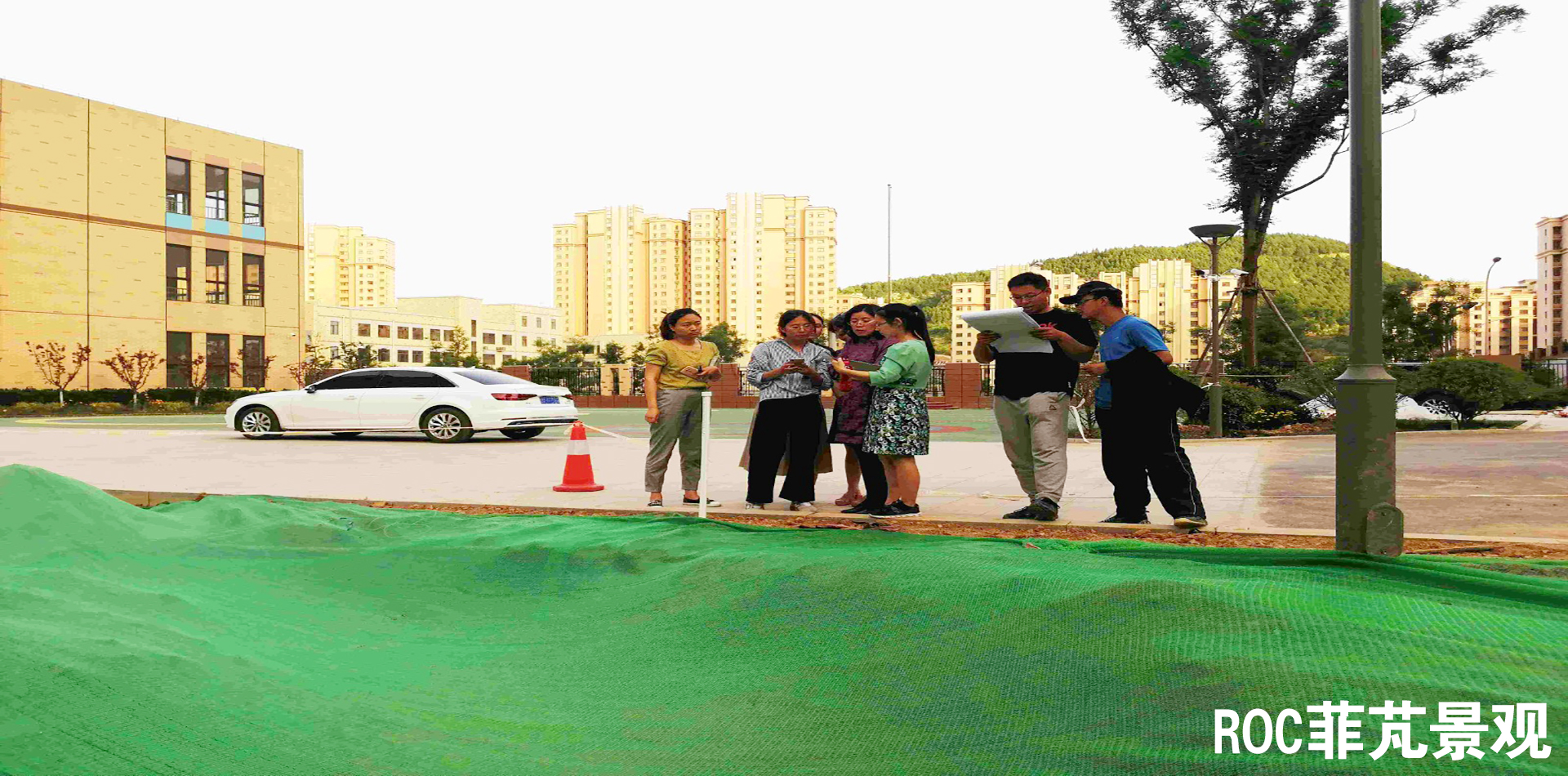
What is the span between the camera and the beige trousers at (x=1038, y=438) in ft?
21.4

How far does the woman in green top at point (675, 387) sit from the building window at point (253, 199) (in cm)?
3670

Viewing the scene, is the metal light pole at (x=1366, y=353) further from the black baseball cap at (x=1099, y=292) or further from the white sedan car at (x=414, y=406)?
the white sedan car at (x=414, y=406)

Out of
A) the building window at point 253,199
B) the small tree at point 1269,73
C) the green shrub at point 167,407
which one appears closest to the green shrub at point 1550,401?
the small tree at point 1269,73

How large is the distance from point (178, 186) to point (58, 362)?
831 cm

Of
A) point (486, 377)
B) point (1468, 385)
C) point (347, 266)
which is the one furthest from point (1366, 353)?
point (347, 266)

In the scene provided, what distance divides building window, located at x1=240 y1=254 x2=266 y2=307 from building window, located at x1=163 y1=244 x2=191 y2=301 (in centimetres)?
203

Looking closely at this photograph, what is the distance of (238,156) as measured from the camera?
37969 mm

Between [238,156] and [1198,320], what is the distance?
73.9m

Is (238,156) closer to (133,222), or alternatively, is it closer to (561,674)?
(133,222)

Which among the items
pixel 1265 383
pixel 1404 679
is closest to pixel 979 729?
pixel 1404 679

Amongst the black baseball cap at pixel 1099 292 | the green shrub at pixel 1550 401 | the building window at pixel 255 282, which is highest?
the building window at pixel 255 282

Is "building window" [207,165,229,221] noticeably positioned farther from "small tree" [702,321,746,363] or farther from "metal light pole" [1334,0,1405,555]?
"small tree" [702,321,746,363]

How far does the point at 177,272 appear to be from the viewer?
36875 mm

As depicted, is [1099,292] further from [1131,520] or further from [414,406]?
[414,406]
